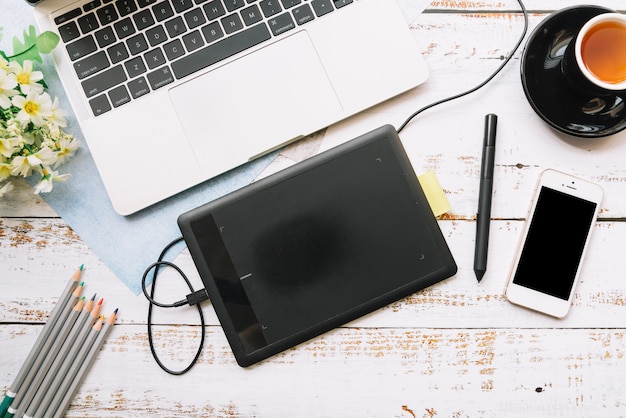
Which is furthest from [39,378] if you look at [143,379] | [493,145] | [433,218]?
[493,145]

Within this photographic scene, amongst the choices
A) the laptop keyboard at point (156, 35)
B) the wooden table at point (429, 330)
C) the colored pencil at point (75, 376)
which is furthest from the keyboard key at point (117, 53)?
the colored pencil at point (75, 376)

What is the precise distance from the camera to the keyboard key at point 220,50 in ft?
2.10

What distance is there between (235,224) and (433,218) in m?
0.24

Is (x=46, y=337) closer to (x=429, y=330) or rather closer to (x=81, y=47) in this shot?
(x=81, y=47)

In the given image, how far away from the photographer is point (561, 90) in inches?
25.2

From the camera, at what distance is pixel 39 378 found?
2.18ft

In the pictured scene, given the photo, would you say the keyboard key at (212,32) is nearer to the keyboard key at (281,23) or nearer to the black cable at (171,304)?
the keyboard key at (281,23)

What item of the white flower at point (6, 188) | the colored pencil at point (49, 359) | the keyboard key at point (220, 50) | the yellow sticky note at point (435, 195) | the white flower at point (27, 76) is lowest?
the yellow sticky note at point (435, 195)

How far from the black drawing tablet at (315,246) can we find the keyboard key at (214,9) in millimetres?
205

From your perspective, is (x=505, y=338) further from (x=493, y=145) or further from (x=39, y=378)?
(x=39, y=378)

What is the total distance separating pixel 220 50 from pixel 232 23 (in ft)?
0.12

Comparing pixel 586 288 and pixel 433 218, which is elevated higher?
pixel 433 218

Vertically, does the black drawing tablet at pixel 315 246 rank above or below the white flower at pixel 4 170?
below

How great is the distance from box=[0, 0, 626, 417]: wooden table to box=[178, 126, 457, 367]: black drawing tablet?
0.12 feet
